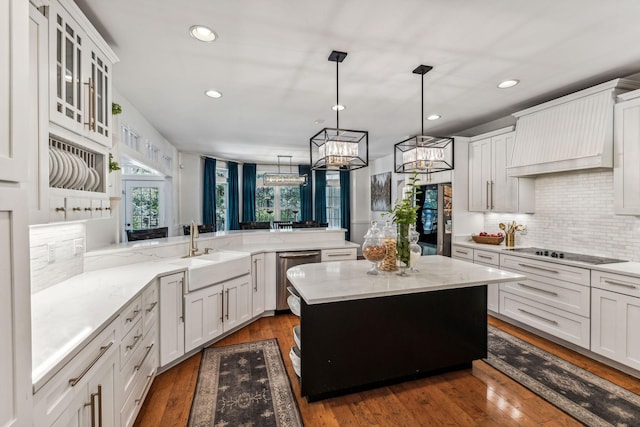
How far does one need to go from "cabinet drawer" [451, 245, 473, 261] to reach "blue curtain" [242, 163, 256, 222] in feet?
17.5

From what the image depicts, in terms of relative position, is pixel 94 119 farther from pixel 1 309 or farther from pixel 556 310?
pixel 556 310

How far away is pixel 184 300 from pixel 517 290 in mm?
3583

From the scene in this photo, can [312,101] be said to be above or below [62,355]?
above

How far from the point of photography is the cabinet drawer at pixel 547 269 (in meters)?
2.81

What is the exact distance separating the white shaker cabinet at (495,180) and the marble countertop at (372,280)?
1.70 metres

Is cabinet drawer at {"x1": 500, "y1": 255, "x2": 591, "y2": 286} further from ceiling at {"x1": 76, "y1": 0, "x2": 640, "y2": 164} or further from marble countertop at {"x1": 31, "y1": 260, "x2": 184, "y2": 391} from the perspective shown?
marble countertop at {"x1": 31, "y1": 260, "x2": 184, "y2": 391}

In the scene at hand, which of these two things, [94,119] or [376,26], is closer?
[94,119]

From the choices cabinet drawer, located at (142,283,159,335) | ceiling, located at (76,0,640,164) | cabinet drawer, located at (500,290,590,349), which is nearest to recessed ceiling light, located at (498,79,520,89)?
ceiling, located at (76,0,640,164)

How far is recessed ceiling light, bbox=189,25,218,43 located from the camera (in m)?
2.05

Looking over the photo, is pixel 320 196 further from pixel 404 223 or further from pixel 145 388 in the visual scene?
pixel 145 388

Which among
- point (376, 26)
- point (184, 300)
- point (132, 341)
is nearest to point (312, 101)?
point (376, 26)

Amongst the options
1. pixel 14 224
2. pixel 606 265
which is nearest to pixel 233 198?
pixel 606 265

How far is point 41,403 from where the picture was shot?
99cm

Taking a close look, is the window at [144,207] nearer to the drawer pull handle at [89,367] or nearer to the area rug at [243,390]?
the area rug at [243,390]
